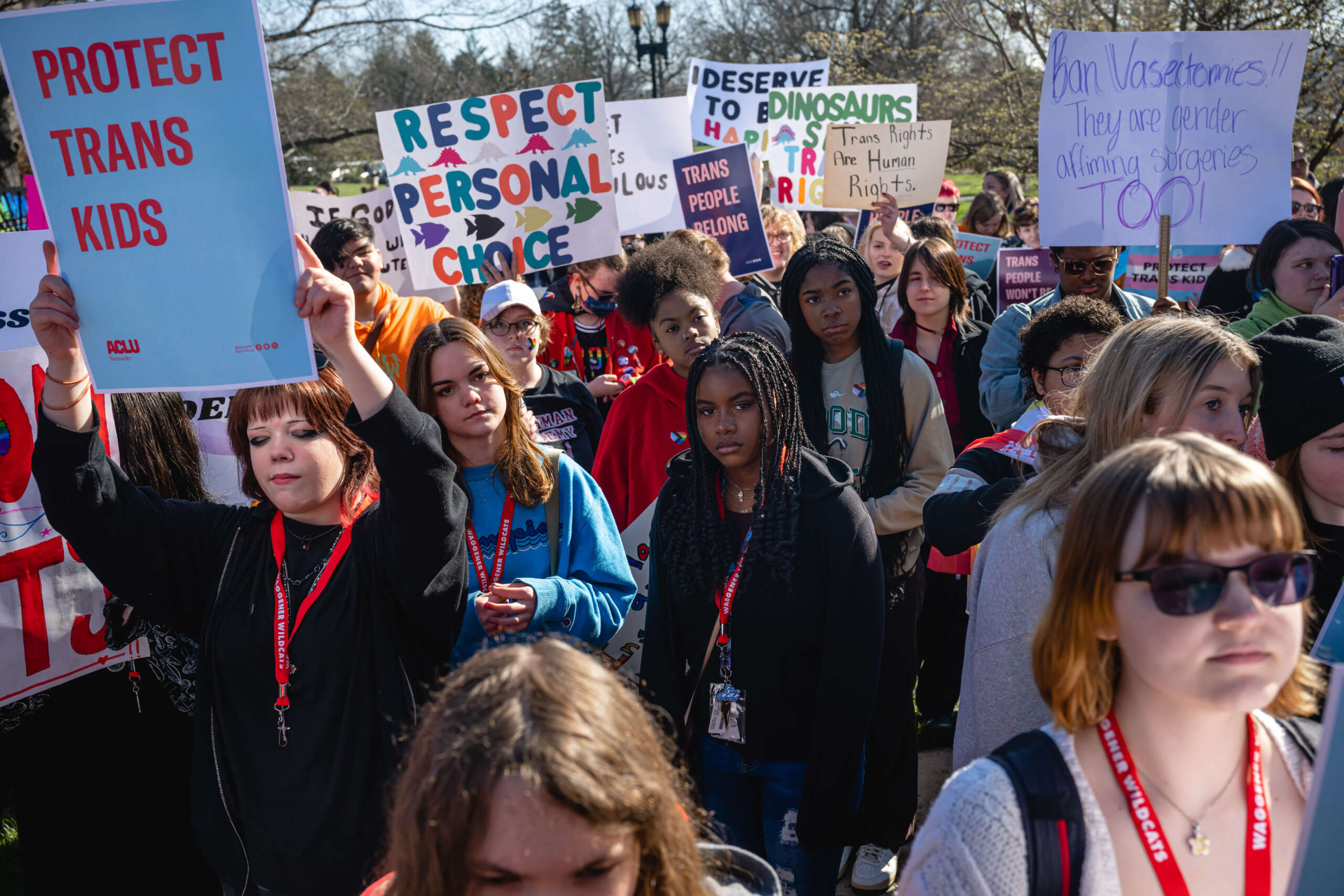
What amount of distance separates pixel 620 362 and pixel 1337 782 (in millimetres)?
4776

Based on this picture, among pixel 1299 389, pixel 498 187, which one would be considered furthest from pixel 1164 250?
pixel 498 187

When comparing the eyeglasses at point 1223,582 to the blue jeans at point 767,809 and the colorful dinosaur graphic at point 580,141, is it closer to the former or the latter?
the blue jeans at point 767,809

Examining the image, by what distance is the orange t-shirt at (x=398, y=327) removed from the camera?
4.88 m

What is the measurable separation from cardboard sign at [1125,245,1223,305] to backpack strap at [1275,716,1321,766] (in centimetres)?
609

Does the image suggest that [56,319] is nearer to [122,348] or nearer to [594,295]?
[122,348]

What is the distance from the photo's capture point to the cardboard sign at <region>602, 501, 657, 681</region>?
11.0 feet

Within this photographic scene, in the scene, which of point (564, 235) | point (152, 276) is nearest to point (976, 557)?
point (152, 276)

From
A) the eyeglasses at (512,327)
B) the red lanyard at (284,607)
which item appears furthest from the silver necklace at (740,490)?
→ the eyeglasses at (512,327)

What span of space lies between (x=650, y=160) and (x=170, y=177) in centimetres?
570

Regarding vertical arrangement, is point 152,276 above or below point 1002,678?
above

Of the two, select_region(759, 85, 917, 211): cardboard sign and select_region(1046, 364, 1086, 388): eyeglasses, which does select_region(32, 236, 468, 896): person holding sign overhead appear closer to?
select_region(1046, 364, 1086, 388): eyeglasses

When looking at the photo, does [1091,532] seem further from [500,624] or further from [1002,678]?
[500,624]

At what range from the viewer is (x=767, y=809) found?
277cm

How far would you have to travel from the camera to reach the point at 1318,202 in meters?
6.96
